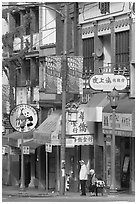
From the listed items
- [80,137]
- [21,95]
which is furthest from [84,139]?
[21,95]

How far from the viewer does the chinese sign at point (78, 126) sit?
37969 mm

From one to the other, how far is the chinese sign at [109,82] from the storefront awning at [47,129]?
7.14 m

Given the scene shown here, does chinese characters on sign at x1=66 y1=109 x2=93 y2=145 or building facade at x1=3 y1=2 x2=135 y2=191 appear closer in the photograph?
building facade at x1=3 y1=2 x2=135 y2=191

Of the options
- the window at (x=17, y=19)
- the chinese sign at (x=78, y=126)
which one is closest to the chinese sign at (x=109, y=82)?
the chinese sign at (x=78, y=126)

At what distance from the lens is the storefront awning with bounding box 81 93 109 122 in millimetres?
36625

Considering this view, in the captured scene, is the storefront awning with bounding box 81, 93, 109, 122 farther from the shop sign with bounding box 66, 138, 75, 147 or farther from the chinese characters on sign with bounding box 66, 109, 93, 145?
the shop sign with bounding box 66, 138, 75, 147

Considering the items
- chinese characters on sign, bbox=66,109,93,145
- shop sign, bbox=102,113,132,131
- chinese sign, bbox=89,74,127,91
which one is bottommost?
chinese characters on sign, bbox=66,109,93,145

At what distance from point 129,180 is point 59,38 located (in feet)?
41.1

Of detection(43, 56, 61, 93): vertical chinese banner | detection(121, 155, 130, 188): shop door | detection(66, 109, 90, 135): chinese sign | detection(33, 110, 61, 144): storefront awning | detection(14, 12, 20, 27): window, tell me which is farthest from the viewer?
detection(14, 12, 20, 27): window

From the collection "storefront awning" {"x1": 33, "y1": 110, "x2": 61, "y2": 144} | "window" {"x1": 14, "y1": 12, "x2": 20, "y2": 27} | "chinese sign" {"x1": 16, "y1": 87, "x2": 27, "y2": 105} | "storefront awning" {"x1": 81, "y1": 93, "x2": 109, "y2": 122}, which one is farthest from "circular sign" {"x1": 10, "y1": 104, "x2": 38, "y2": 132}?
"window" {"x1": 14, "y1": 12, "x2": 20, "y2": 27}

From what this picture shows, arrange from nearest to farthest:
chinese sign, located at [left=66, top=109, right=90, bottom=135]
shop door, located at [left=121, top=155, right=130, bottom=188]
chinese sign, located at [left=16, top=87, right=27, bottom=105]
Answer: shop door, located at [left=121, top=155, right=130, bottom=188]
chinese sign, located at [left=66, top=109, right=90, bottom=135]
chinese sign, located at [left=16, top=87, right=27, bottom=105]

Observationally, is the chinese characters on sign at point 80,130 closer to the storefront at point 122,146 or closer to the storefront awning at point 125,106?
the storefront at point 122,146

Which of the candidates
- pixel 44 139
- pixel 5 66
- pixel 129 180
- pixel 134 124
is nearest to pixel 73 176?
pixel 44 139

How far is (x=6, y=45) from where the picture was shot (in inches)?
2056
